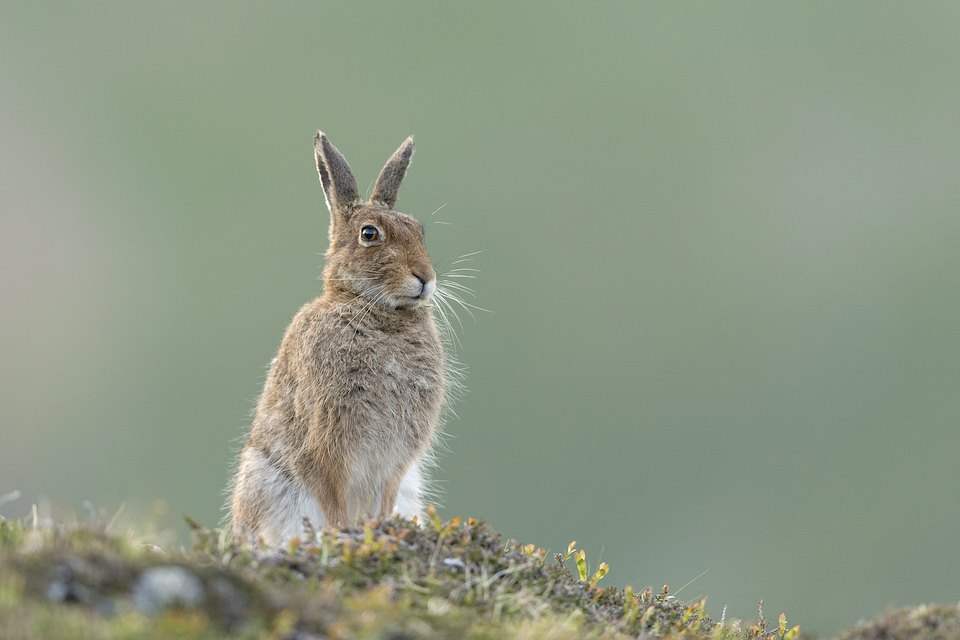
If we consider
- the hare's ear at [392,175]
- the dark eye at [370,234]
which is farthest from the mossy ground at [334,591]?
the hare's ear at [392,175]

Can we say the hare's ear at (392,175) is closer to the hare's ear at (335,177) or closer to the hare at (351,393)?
the hare's ear at (335,177)

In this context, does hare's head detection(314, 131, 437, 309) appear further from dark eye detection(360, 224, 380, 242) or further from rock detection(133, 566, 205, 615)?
rock detection(133, 566, 205, 615)

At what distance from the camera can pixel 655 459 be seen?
16438 centimetres

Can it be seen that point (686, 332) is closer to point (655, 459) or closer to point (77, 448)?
point (655, 459)

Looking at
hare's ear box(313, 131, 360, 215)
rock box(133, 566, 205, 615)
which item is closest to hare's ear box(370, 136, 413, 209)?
hare's ear box(313, 131, 360, 215)

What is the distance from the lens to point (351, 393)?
14.3 meters

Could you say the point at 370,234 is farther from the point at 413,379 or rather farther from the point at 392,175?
the point at 413,379

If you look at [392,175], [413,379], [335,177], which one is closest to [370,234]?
[335,177]

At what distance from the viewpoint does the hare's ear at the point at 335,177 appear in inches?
626

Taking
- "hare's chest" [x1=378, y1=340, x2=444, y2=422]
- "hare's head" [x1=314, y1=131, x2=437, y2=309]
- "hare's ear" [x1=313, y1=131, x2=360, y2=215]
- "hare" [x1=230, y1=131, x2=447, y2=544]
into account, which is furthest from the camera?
"hare's ear" [x1=313, y1=131, x2=360, y2=215]

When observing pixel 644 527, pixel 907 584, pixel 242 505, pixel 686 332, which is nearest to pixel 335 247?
pixel 242 505

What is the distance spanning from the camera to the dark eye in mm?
15398

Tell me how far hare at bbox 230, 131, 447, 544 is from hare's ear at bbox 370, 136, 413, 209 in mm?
485

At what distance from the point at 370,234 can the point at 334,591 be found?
24.8 feet
